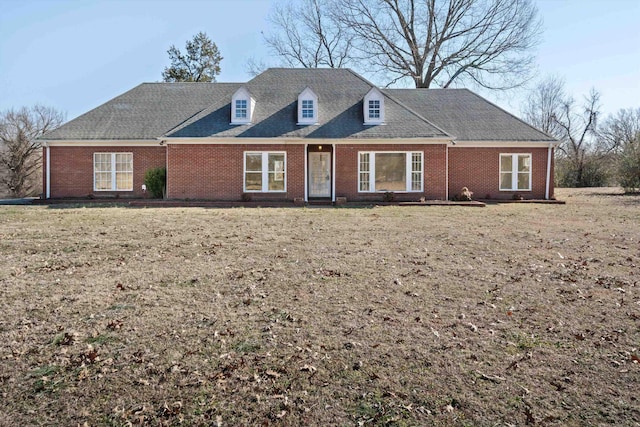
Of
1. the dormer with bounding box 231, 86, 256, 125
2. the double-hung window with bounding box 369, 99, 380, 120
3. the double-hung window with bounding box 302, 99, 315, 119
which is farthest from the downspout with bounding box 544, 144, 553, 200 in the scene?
the dormer with bounding box 231, 86, 256, 125

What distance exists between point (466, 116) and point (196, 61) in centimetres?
2872

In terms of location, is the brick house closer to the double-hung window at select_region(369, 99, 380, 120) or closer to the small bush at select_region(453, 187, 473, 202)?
the double-hung window at select_region(369, 99, 380, 120)

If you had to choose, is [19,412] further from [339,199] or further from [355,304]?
[339,199]

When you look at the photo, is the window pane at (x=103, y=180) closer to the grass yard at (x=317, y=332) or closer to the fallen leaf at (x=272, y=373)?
the grass yard at (x=317, y=332)

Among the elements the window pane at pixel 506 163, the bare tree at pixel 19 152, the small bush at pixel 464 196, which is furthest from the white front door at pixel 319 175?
the bare tree at pixel 19 152

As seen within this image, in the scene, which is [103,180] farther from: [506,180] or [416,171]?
[506,180]

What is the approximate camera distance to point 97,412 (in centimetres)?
339

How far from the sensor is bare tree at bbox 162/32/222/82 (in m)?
40.8

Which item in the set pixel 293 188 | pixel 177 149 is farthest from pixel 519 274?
pixel 177 149

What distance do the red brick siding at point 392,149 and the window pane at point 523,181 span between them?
4.48 meters

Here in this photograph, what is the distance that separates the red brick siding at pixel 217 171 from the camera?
18000mm

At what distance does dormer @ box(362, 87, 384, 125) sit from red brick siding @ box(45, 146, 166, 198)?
29.8 ft

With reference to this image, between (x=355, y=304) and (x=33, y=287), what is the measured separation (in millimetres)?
4271

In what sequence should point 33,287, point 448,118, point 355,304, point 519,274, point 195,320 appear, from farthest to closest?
point 448,118 < point 519,274 < point 33,287 < point 355,304 < point 195,320
